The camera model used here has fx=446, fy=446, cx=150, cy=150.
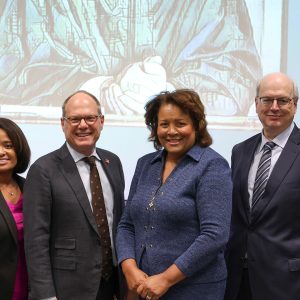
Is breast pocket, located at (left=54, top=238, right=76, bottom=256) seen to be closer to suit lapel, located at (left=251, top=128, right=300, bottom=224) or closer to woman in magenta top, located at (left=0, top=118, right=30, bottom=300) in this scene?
woman in magenta top, located at (left=0, top=118, right=30, bottom=300)

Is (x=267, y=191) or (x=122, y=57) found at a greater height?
(x=122, y=57)

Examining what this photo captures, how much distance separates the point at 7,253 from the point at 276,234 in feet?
3.81

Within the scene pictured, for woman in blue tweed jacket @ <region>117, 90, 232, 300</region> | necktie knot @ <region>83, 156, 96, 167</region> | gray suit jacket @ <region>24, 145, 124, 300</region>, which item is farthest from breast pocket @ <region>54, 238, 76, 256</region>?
necktie knot @ <region>83, 156, 96, 167</region>

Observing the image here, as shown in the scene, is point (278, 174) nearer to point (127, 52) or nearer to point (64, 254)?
point (64, 254)

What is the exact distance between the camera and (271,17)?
3029mm

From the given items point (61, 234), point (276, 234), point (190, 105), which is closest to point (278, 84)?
point (190, 105)

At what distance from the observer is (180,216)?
1.59 metres

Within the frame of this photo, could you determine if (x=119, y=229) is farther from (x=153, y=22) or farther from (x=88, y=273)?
(x=153, y=22)

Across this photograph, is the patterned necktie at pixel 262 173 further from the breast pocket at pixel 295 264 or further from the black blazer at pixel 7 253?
the black blazer at pixel 7 253

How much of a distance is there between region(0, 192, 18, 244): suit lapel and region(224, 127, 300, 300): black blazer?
0.99m

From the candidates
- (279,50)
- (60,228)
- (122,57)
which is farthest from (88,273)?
(279,50)

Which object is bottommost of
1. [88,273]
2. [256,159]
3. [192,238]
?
[88,273]

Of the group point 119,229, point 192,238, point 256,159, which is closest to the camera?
point 192,238

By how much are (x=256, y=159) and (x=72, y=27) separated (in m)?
1.57
